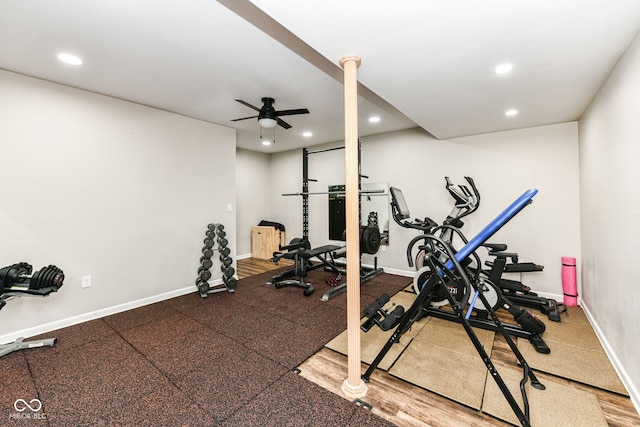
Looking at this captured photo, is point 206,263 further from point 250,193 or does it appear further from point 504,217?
point 504,217

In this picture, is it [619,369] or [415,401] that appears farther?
[619,369]

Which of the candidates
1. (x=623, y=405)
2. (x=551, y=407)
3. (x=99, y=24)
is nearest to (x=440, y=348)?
(x=551, y=407)

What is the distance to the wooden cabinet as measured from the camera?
6.23 meters

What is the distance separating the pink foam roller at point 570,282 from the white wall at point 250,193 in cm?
558

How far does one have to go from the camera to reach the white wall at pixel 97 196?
2.66 meters

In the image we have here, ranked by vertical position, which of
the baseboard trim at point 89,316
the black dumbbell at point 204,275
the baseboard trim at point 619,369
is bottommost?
the baseboard trim at point 619,369

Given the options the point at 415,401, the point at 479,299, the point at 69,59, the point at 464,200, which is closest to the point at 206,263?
the point at 69,59

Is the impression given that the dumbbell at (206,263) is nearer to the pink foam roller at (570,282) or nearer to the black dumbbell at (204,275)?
the black dumbbell at (204,275)

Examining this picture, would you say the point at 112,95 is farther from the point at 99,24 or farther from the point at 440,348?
the point at 440,348

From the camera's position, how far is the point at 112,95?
10.4ft

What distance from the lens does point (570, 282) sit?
3.42 meters

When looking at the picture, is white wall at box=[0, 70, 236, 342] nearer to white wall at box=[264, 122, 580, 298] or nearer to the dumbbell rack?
the dumbbell rack

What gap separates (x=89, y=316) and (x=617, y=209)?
201 inches

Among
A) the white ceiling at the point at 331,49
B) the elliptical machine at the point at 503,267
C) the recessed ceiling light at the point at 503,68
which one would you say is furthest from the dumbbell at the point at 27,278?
the recessed ceiling light at the point at 503,68
